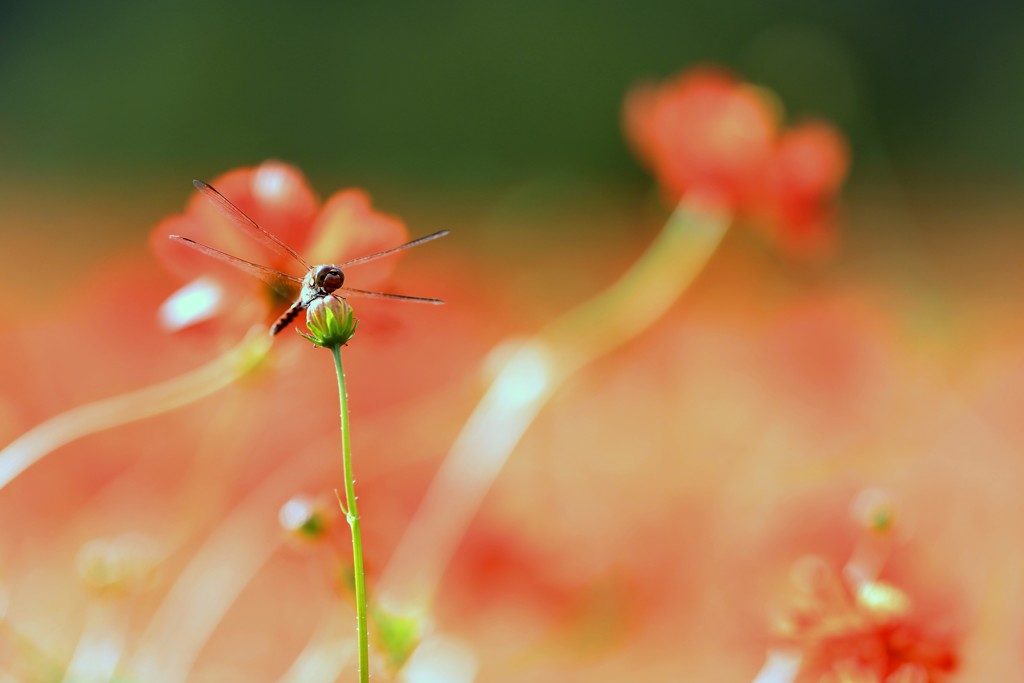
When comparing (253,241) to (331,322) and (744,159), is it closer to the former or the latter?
(331,322)

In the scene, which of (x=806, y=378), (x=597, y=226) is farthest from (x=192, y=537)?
(x=597, y=226)

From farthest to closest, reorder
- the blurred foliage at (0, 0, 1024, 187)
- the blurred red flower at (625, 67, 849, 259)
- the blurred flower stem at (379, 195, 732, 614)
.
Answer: the blurred foliage at (0, 0, 1024, 187), the blurred red flower at (625, 67, 849, 259), the blurred flower stem at (379, 195, 732, 614)

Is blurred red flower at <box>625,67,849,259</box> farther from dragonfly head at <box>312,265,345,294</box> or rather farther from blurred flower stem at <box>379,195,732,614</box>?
dragonfly head at <box>312,265,345,294</box>

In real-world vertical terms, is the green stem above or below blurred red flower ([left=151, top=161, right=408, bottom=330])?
below

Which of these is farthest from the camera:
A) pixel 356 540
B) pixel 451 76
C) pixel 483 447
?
pixel 451 76

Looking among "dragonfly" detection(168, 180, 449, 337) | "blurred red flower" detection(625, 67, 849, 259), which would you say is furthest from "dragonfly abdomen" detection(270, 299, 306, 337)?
"blurred red flower" detection(625, 67, 849, 259)

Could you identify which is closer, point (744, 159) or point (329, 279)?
point (329, 279)

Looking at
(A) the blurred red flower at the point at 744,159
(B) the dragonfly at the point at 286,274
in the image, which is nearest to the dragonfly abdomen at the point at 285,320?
(B) the dragonfly at the point at 286,274

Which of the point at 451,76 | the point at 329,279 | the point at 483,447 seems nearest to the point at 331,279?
the point at 329,279
